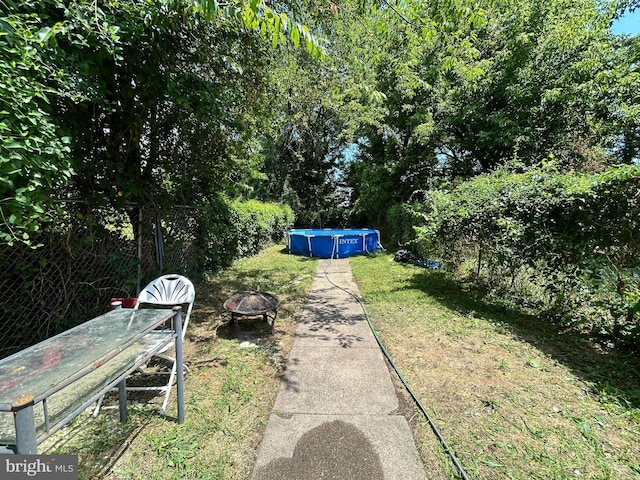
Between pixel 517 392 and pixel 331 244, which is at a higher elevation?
pixel 331 244

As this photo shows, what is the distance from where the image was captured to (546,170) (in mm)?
4457

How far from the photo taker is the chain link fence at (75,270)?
2.88 metres

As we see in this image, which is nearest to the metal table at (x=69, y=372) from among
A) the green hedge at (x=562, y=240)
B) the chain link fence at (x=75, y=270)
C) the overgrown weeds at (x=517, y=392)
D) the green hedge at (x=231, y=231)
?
the chain link fence at (x=75, y=270)

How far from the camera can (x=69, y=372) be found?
4.42 ft

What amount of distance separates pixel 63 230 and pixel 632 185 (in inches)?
252

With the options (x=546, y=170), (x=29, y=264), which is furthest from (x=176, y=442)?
(x=546, y=170)

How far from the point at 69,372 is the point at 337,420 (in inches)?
72.0

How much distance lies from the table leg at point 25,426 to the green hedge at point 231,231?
5.47 metres

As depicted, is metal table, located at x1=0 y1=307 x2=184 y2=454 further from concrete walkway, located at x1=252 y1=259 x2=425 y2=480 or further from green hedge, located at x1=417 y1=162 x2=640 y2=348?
green hedge, located at x1=417 y1=162 x2=640 y2=348

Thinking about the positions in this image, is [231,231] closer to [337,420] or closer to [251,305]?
[251,305]

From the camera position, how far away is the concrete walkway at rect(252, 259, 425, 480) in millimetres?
1828

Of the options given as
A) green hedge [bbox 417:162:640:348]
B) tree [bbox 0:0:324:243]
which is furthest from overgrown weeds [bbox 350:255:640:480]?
tree [bbox 0:0:324:243]

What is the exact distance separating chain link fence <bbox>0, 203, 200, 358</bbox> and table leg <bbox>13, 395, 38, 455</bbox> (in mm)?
2458

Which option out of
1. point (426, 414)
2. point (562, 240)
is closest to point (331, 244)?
point (562, 240)
